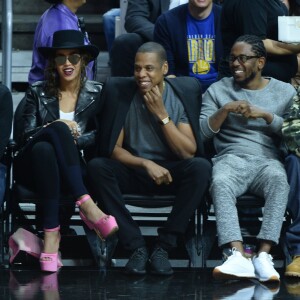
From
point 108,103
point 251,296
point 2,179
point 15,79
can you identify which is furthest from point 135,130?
point 15,79

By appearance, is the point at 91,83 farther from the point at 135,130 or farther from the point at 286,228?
the point at 286,228

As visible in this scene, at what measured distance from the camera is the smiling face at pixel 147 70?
8.07 metres

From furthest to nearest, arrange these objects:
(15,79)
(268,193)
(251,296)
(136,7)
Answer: (15,79)
(136,7)
(268,193)
(251,296)

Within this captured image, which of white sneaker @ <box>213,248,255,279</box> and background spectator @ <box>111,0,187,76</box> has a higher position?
background spectator @ <box>111,0,187,76</box>

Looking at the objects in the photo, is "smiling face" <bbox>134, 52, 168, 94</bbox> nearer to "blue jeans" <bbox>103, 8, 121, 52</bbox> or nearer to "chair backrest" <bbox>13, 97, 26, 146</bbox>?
"chair backrest" <bbox>13, 97, 26, 146</bbox>

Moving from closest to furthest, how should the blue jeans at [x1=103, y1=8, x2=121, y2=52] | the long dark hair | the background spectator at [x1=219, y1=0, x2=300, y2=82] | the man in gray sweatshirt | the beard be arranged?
the man in gray sweatshirt < the long dark hair < the beard < the background spectator at [x1=219, y1=0, x2=300, y2=82] < the blue jeans at [x1=103, y1=8, x2=121, y2=52]

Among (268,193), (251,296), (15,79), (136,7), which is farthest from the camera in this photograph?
(15,79)

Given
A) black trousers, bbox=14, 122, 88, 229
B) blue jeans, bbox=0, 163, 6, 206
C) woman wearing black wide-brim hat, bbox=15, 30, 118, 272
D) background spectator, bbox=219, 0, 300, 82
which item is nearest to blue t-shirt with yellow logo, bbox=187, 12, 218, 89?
background spectator, bbox=219, 0, 300, 82

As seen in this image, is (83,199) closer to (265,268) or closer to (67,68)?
(67,68)

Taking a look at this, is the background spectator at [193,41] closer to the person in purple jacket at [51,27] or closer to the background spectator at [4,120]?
the person in purple jacket at [51,27]

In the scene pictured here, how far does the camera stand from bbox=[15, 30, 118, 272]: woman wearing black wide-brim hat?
7.78 m

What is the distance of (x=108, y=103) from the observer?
8.18m

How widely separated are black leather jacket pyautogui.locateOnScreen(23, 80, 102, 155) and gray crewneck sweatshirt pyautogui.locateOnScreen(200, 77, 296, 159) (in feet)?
2.41

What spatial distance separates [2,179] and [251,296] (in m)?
1.84
